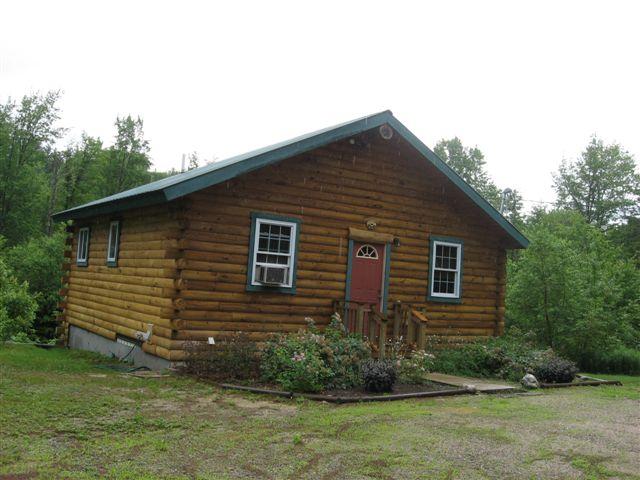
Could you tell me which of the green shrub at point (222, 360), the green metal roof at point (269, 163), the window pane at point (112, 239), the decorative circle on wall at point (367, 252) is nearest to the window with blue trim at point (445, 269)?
the green metal roof at point (269, 163)

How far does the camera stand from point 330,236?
13.9 m

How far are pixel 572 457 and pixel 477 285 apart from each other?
978cm

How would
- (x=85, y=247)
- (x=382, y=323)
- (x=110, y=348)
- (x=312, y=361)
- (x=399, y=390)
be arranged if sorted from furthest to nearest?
(x=85, y=247)
(x=110, y=348)
(x=382, y=323)
(x=399, y=390)
(x=312, y=361)

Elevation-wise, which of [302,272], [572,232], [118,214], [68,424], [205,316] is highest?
[572,232]

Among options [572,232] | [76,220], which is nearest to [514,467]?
[76,220]

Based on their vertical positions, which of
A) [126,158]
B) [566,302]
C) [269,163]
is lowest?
[566,302]

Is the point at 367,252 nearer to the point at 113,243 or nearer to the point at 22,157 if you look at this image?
the point at 113,243

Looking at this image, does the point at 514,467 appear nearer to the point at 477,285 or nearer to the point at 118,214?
the point at 477,285

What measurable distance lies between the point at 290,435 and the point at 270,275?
570cm

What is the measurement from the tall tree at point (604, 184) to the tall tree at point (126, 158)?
1266 inches

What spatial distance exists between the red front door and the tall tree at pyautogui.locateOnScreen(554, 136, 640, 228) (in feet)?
114

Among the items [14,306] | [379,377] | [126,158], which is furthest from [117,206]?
[126,158]

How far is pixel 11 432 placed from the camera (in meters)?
6.84

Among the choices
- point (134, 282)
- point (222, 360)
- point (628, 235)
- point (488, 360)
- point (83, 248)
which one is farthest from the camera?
point (628, 235)
